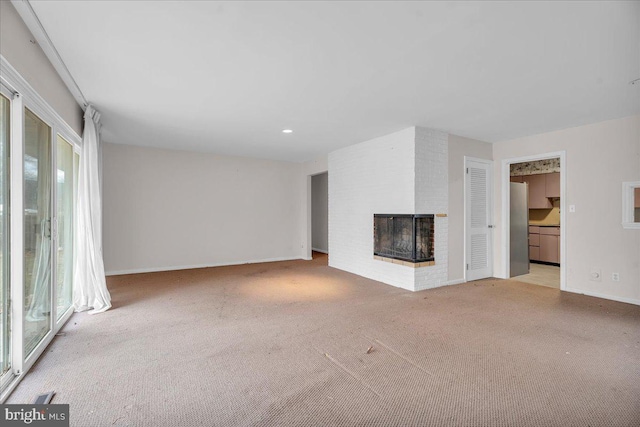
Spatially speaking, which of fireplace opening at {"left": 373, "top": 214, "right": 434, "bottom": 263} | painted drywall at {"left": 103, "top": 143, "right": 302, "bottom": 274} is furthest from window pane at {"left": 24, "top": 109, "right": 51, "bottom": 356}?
fireplace opening at {"left": 373, "top": 214, "right": 434, "bottom": 263}

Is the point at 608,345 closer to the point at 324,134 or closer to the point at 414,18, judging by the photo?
the point at 414,18

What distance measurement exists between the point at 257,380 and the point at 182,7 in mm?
2408

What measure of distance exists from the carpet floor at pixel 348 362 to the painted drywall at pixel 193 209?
216cm

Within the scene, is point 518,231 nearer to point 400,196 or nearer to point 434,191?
point 434,191

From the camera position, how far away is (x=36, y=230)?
258cm

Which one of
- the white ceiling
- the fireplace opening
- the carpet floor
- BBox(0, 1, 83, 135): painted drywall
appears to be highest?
the white ceiling

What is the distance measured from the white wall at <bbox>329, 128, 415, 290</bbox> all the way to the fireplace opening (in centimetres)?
14

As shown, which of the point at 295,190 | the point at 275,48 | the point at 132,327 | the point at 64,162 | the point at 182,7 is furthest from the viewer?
the point at 295,190

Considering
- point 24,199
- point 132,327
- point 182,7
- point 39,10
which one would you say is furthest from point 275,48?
point 132,327

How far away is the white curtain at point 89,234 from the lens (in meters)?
3.56

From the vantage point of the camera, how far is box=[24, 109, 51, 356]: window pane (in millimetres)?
2374

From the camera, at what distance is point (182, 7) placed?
6.07 ft

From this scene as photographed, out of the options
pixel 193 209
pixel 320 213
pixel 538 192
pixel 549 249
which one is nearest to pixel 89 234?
pixel 193 209

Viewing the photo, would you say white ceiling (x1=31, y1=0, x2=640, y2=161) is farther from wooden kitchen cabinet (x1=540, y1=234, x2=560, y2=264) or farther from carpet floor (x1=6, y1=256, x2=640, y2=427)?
wooden kitchen cabinet (x1=540, y1=234, x2=560, y2=264)
